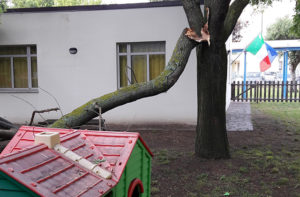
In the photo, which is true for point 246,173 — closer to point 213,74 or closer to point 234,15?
point 213,74

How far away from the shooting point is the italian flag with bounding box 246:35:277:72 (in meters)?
18.8

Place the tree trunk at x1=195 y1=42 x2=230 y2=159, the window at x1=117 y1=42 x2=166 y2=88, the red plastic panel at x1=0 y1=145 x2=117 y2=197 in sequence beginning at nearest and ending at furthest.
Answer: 1. the red plastic panel at x1=0 y1=145 x2=117 y2=197
2. the tree trunk at x1=195 y1=42 x2=230 y2=159
3. the window at x1=117 y1=42 x2=166 y2=88

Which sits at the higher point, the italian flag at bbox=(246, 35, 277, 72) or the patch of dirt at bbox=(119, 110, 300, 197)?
the italian flag at bbox=(246, 35, 277, 72)

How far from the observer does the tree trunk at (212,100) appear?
5.84 meters

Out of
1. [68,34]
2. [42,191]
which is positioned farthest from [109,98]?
[68,34]

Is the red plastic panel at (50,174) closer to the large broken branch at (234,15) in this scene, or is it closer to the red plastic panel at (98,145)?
the red plastic panel at (98,145)

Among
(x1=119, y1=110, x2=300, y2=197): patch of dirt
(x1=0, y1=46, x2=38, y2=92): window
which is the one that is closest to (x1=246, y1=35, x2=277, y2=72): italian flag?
(x1=119, y1=110, x2=300, y2=197): patch of dirt

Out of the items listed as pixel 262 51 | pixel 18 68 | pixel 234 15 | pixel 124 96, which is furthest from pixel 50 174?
pixel 262 51

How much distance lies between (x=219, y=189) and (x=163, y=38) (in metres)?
5.82

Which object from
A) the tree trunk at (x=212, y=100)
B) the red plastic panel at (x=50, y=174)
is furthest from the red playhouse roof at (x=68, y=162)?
the tree trunk at (x=212, y=100)

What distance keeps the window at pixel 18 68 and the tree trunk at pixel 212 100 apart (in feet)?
22.2

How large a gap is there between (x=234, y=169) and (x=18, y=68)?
8.52 meters

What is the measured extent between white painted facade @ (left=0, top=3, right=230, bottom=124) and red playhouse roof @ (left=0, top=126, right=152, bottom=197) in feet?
22.4

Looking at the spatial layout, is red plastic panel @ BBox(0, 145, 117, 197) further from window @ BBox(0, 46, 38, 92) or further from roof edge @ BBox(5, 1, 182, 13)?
window @ BBox(0, 46, 38, 92)
